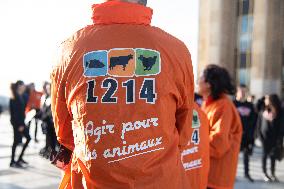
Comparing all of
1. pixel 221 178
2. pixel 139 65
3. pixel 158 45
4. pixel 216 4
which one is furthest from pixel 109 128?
pixel 216 4

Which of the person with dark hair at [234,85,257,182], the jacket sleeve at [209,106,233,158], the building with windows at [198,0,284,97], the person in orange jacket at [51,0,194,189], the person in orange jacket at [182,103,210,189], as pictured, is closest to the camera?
the person in orange jacket at [51,0,194,189]

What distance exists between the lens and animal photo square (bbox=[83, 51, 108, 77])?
172 centimetres

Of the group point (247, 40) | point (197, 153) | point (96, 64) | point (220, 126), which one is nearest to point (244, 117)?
point (220, 126)

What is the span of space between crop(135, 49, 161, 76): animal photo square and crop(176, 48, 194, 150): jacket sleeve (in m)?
0.14

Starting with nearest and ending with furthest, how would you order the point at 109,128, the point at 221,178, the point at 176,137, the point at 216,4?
the point at 109,128 < the point at 176,137 < the point at 221,178 < the point at 216,4

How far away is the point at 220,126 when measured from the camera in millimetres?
3574

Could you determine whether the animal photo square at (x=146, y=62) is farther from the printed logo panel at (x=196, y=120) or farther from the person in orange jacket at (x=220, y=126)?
the person in orange jacket at (x=220, y=126)

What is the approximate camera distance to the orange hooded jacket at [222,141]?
3.57 metres

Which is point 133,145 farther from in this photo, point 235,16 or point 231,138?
point 235,16

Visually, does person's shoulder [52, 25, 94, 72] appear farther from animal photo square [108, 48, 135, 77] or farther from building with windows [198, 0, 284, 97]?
building with windows [198, 0, 284, 97]

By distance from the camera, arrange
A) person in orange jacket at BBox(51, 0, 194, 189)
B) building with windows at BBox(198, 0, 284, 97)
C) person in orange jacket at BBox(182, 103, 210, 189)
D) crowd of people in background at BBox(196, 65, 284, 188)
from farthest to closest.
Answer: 1. building with windows at BBox(198, 0, 284, 97)
2. crowd of people in background at BBox(196, 65, 284, 188)
3. person in orange jacket at BBox(182, 103, 210, 189)
4. person in orange jacket at BBox(51, 0, 194, 189)

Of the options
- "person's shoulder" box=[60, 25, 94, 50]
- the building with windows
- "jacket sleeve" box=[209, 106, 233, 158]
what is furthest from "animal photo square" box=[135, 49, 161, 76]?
the building with windows

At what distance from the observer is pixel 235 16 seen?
3127cm

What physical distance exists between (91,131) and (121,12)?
48 cm
